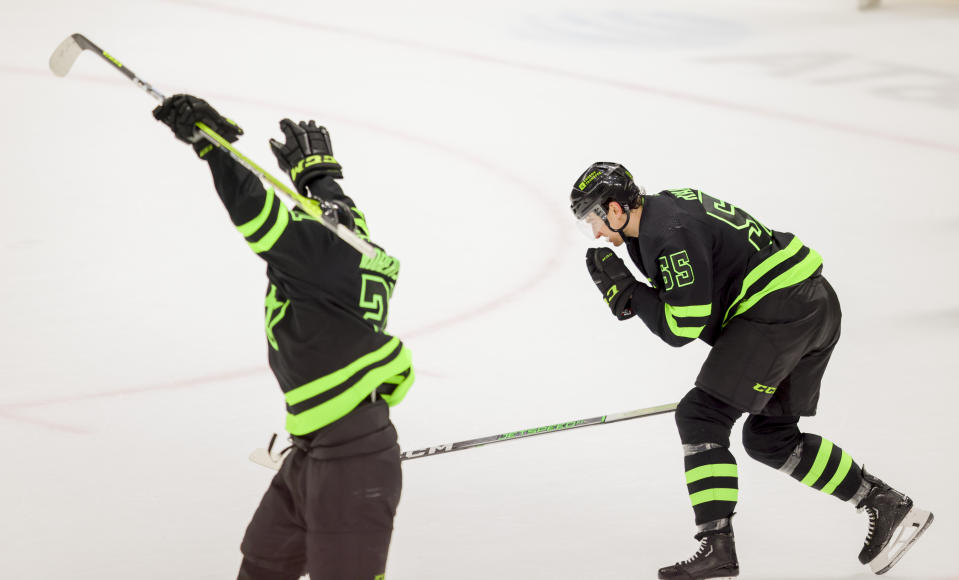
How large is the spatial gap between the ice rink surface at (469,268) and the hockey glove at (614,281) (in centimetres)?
65

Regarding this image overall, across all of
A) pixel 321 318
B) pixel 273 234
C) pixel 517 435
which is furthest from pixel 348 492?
pixel 517 435

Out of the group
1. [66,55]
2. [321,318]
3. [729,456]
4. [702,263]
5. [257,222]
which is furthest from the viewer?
[729,456]

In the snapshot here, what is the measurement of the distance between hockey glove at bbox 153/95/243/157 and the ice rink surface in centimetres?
133

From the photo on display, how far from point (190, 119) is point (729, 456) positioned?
1.62m

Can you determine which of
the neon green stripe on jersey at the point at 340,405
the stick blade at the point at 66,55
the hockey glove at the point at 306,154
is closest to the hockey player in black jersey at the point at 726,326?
the hockey glove at the point at 306,154

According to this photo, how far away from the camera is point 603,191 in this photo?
3.07 m

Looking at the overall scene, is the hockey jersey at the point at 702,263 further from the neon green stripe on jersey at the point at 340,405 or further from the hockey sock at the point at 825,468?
the neon green stripe on jersey at the point at 340,405

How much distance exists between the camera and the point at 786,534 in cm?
340

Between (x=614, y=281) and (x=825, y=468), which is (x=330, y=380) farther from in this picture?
(x=825, y=468)

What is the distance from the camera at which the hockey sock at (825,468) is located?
10.7 ft

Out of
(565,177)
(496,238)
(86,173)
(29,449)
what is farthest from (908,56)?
(29,449)

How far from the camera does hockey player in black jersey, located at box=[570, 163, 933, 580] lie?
9.96 ft

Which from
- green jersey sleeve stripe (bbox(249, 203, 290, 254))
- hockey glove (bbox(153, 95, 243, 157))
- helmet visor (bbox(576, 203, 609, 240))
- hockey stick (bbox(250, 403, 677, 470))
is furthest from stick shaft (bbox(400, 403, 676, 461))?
hockey glove (bbox(153, 95, 243, 157))

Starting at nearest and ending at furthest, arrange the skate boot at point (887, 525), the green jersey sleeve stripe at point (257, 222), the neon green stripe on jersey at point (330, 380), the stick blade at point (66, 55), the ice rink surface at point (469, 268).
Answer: the green jersey sleeve stripe at point (257, 222)
the neon green stripe on jersey at point (330, 380)
the stick blade at point (66, 55)
the skate boot at point (887, 525)
the ice rink surface at point (469, 268)
